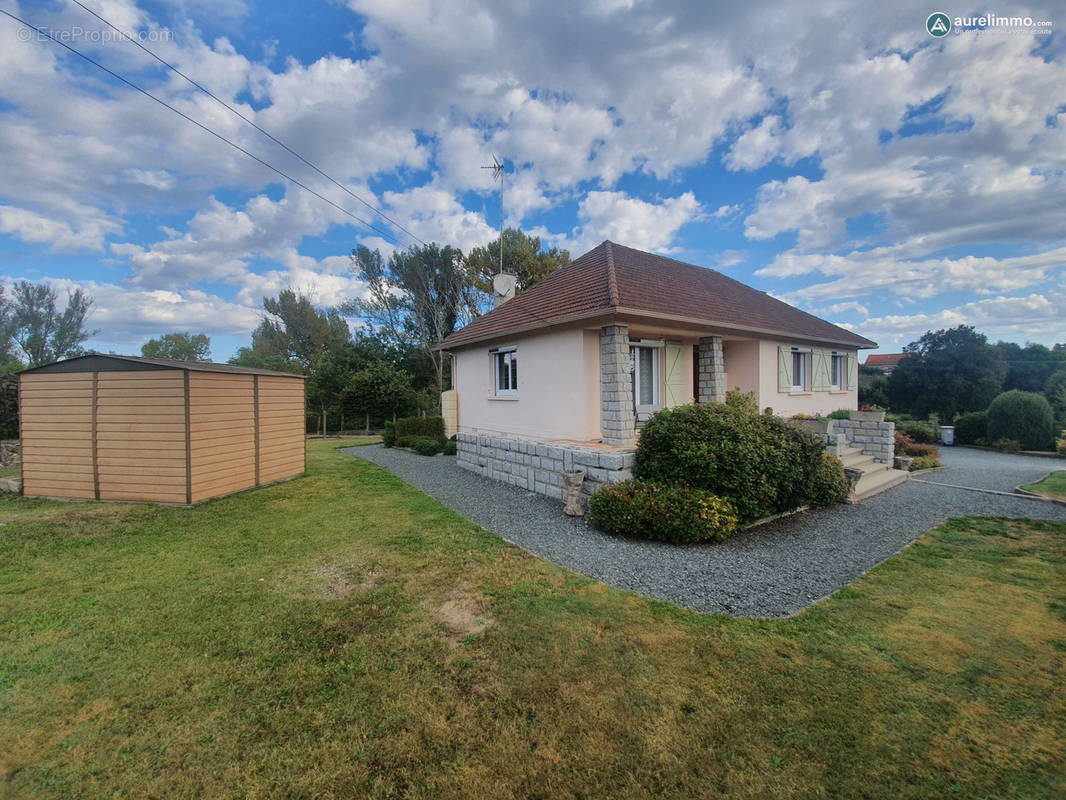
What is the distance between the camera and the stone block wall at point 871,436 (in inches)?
410

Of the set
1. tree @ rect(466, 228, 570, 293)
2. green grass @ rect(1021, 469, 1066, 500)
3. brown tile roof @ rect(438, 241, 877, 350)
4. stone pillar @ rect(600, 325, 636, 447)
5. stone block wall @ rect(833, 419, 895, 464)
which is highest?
tree @ rect(466, 228, 570, 293)

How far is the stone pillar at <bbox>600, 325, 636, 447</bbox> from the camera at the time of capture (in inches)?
314

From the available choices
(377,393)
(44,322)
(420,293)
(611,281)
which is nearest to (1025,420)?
(611,281)

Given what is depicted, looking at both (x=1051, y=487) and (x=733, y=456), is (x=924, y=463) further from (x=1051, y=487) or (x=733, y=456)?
(x=733, y=456)

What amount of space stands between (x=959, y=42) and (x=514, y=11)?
795 cm

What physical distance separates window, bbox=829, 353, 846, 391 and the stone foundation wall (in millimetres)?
11021

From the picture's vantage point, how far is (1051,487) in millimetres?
8531

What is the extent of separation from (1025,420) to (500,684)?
2190 cm

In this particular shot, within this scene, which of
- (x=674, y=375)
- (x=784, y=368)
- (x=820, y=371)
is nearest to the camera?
(x=674, y=375)

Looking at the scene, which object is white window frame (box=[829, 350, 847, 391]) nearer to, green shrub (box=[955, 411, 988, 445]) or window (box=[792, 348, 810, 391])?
window (box=[792, 348, 810, 391])

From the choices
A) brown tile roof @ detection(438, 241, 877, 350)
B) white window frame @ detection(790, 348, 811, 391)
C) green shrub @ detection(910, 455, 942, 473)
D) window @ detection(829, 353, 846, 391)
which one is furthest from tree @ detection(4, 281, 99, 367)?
Answer: green shrub @ detection(910, 455, 942, 473)

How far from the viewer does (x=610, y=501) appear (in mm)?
6023

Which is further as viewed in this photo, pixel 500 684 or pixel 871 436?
pixel 871 436

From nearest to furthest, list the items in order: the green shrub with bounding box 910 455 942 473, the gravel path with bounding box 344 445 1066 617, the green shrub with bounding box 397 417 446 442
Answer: the gravel path with bounding box 344 445 1066 617 → the green shrub with bounding box 910 455 942 473 → the green shrub with bounding box 397 417 446 442
